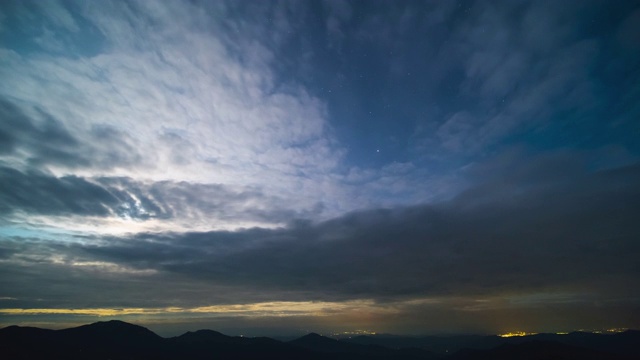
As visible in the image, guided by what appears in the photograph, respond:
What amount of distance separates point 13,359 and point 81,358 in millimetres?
39602

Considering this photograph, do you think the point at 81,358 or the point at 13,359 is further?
the point at 81,358

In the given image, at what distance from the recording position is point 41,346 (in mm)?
194625

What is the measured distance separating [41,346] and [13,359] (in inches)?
1358

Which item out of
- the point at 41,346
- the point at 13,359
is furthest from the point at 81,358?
the point at 13,359

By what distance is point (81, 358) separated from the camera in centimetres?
19675

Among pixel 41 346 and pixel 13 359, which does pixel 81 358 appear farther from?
pixel 13 359

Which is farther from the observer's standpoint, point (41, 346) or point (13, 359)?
point (41, 346)

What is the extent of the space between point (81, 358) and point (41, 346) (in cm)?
2696

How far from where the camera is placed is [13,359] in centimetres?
16438
